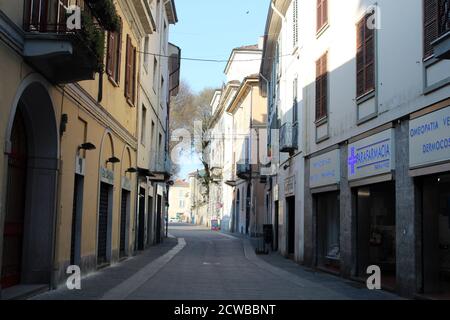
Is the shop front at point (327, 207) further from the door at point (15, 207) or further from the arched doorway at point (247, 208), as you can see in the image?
the arched doorway at point (247, 208)

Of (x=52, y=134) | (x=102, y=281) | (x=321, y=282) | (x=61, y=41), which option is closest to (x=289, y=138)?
(x=321, y=282)

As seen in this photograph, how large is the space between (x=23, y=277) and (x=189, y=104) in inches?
1786

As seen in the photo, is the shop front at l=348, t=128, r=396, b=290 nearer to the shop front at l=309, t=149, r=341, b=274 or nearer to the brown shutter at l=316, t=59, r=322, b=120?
the shop front at l=309, t=149, r=341, b=274

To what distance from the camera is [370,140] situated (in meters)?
13.5

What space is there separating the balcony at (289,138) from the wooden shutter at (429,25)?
10165 millimetres

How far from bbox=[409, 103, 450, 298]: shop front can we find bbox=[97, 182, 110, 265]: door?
8.64 metres

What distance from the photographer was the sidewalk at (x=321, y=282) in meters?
11.7

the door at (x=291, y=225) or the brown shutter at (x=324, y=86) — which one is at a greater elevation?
the brown shutter at (x=324, y=86)

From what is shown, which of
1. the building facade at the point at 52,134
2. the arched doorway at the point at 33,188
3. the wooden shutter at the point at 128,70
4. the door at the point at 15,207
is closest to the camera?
the building facade at the point at 52,134

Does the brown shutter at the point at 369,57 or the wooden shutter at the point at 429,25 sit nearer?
the wooden shutter at the point at 429,25

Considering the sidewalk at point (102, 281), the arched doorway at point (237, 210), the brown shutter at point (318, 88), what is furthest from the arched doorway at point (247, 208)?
the brown shutter at point (318, 88)

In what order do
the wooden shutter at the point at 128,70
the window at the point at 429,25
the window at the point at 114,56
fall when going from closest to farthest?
1. the window at the point at 429,25
2. the window at the point at 114,56
3. the wooden shutter at the point at 128,70

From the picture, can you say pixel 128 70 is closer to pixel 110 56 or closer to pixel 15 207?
pixel 110 56
